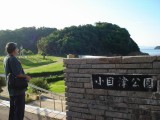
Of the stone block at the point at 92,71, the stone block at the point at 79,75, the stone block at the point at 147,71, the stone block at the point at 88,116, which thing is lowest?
the stone block at the point at 88,116

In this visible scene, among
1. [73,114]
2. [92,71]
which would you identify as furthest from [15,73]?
[92,71]

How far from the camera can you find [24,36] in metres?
96.4

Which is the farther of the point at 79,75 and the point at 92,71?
the point at 79,75

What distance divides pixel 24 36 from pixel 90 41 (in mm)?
22961

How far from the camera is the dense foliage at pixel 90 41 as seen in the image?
80.2 m

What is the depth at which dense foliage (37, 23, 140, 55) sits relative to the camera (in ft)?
263

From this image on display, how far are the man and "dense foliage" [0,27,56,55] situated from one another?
A: 78.4m

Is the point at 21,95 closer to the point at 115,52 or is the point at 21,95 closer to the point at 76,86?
the point at 76,86

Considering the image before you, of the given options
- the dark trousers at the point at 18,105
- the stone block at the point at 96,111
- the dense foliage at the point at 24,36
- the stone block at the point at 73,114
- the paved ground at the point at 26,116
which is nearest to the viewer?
the stone block at the point at 96,111

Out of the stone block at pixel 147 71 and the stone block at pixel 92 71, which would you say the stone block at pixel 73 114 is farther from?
the stone block at pixel 147 71

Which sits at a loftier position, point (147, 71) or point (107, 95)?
point (147, 71)

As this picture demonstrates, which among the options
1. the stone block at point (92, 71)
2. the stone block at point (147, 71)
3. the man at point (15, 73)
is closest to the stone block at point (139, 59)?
the stone block at point (147, 71)

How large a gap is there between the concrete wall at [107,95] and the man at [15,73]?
2.66ft

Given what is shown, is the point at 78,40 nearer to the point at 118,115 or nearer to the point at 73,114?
the point at 73,114
